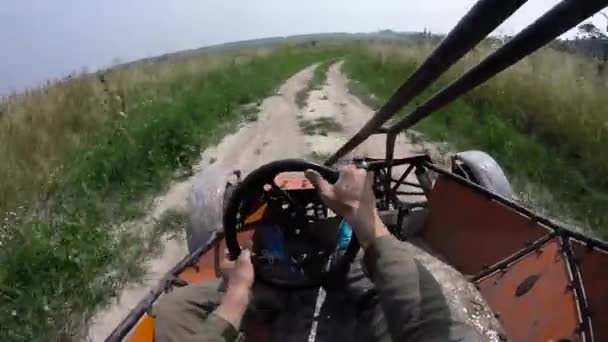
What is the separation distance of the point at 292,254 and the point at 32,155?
4.63 m

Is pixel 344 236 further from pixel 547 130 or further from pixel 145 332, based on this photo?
pixel 547 130

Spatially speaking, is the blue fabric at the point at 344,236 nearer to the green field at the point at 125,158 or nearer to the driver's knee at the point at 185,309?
A: the driver's knee at the point at 185,309

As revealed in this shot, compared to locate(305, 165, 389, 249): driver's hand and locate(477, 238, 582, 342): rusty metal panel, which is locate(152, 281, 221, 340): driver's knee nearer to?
locate(305, 165, 389, 249): driver's hand

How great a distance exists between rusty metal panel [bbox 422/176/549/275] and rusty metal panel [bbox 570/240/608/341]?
1.31 ft

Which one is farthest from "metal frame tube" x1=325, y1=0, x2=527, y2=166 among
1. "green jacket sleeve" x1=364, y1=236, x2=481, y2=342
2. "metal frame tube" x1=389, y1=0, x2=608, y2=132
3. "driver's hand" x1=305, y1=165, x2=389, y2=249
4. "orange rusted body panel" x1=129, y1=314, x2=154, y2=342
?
"orange rusted body panel" x1=129, y1=314, x2=154, y2=342

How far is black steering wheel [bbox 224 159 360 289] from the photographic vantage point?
258cm

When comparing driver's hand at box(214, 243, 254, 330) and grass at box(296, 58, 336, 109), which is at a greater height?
driver's hand at box(214, 243, 254, 330)

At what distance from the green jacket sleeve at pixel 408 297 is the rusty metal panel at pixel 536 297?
488mm

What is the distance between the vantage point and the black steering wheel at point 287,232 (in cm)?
258

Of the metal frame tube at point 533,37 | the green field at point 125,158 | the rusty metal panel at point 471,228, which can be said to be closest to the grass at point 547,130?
the green field at point 125,158

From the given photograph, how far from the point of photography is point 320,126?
1011 centimetres

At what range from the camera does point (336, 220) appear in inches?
137

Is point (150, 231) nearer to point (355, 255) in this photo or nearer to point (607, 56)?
point (355, 255)

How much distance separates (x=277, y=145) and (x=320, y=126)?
1564mm
